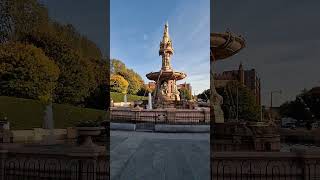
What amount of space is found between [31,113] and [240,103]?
3.58 m

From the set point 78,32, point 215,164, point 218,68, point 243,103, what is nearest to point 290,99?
point 243,103

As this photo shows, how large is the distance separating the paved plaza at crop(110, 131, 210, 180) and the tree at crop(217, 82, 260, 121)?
0.89m

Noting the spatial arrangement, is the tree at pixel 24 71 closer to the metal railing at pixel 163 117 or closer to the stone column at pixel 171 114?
the metal railing at pixel 163 117

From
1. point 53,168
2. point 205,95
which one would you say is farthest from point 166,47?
point 53,168

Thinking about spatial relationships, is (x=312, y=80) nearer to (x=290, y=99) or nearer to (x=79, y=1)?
(x=290, y=99)

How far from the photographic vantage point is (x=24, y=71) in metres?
7.03

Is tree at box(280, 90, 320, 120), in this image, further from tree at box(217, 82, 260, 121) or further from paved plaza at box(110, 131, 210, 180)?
paved plaza at box(110, 131, 210, 180)

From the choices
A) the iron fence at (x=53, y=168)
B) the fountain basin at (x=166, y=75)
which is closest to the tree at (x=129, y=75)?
the fountain basin at (x=166, y=75)

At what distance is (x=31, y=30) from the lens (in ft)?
22.9

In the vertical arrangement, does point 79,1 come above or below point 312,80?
above

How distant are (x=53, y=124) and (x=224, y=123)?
2985 millimetres

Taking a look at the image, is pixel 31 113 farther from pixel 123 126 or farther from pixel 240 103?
pixel 240 103

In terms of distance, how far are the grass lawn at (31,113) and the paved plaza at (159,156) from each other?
0.72 metres

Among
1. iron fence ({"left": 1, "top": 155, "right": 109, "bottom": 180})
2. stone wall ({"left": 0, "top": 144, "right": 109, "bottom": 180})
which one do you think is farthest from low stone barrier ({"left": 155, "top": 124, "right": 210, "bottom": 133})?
iron fence ({"left": 1, "top": 155, "right": 109, "bottom": 180})
